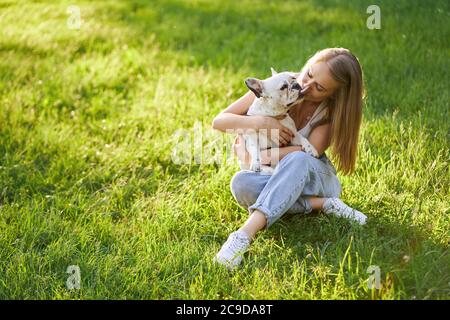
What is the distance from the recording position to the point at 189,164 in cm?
513

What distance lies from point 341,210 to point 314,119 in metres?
0.65

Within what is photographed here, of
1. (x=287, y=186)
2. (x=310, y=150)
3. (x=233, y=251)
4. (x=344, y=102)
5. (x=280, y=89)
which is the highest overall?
(x=280, y=89)

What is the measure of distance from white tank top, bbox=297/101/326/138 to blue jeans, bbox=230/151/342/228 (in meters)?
0.20

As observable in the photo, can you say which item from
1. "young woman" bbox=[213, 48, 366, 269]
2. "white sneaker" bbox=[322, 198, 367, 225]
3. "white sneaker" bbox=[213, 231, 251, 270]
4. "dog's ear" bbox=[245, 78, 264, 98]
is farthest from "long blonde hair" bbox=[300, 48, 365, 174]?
"white sneaker" bbox=[213, 231, 251, 270]

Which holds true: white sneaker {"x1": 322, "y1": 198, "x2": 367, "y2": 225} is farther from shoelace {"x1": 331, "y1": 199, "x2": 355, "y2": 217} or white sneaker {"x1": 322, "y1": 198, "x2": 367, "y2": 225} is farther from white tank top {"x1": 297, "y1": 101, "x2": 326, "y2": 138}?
white tank top {"x1": 297, "y1": 101, "x2": 326, "y2": 138}

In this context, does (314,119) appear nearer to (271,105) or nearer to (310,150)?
(310,150)

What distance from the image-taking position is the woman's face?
13.2ft

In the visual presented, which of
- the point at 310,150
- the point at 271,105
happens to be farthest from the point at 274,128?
the point at 310,150

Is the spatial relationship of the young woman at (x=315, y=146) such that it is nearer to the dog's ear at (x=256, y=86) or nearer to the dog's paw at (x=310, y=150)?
the dog's paw at (x=310, y=150)

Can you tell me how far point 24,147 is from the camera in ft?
18.0

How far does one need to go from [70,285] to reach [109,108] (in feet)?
9.75

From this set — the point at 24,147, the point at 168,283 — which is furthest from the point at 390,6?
the point at 168,283

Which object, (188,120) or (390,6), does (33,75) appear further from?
(390,6)

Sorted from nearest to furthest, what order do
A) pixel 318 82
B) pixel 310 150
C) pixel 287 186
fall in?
pixel 287 186, pixel 318 82, pixel 310 150
